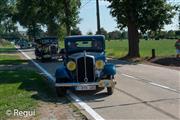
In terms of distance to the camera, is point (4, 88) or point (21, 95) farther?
point (4, 88)

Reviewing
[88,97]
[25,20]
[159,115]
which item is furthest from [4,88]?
[25,20]

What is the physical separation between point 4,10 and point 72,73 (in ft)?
297

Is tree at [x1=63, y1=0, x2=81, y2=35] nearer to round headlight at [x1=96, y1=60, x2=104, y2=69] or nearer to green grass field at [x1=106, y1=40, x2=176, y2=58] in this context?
green grass field at [x1=106, y1=40, x2=176, y2=58]

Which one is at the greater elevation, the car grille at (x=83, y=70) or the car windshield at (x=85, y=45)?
the car windshield at (x=85, y=45)

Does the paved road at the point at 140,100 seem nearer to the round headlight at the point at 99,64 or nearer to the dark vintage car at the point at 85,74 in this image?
the dark vintage car at the point at 85,74

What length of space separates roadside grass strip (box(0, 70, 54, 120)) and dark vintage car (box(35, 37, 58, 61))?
15729 mm

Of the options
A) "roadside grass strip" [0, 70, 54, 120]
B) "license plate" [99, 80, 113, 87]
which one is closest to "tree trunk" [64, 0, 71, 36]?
"roadside grass strip" [0, 70, 54, 120]

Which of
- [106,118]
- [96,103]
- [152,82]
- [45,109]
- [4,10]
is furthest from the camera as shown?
[4,10]

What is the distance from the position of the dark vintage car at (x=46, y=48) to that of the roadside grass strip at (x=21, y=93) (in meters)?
15.7

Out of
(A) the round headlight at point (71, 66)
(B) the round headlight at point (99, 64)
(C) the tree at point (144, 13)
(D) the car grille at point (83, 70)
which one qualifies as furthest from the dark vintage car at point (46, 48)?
(D) the car grille at point (83, 70)

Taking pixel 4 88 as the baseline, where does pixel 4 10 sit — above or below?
above

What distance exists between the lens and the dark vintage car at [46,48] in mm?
36438

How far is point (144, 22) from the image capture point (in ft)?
123

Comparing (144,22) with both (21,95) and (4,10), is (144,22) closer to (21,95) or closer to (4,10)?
(21,95)
